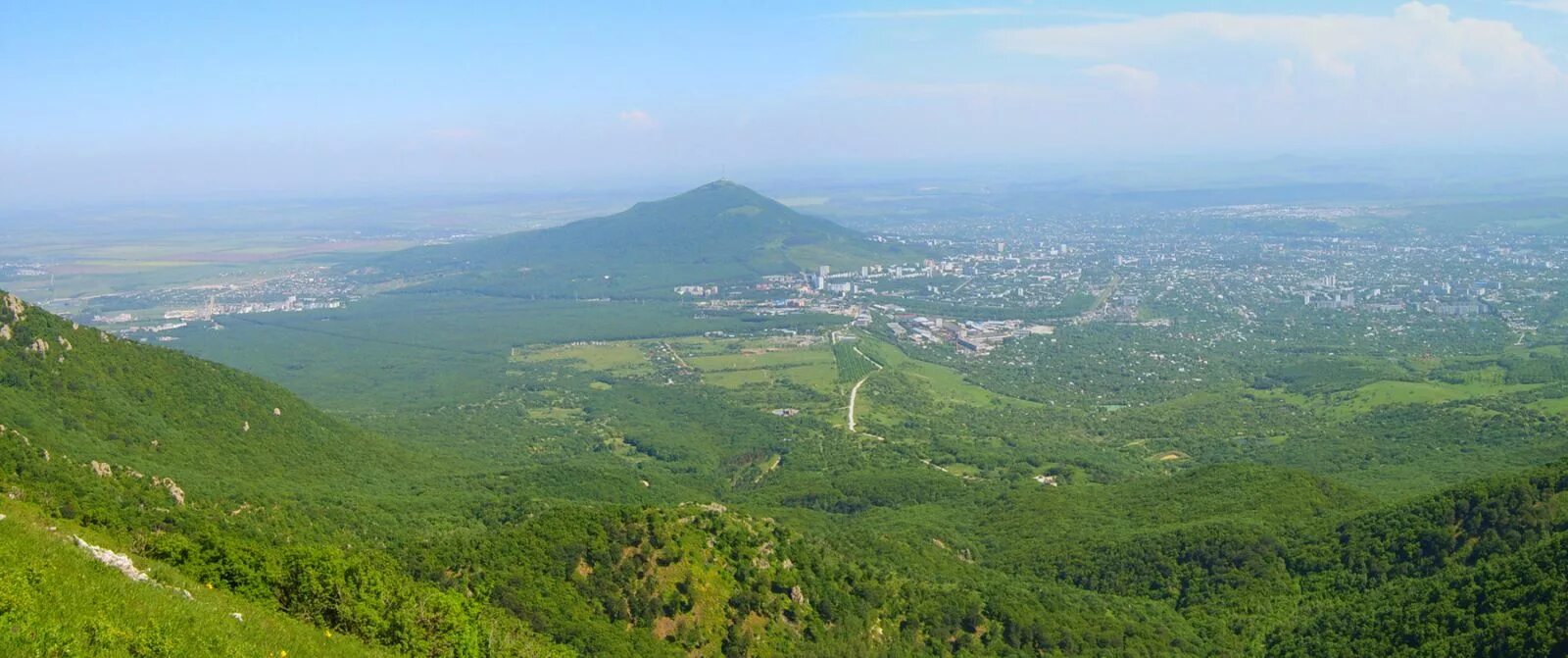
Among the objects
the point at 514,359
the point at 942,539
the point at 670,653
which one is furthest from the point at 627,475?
the point at 514,359

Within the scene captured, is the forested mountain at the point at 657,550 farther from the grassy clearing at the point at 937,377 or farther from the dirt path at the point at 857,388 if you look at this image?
the grassy clearing at the point at 937,377

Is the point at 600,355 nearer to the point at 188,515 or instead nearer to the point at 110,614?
the point at 188,515

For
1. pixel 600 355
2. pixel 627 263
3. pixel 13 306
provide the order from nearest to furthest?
pixel 13 306
pixel 600 355
pixel 627 263

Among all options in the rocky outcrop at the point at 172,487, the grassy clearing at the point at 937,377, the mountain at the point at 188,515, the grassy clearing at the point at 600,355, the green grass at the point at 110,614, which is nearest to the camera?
the green grass at the point at 110,614

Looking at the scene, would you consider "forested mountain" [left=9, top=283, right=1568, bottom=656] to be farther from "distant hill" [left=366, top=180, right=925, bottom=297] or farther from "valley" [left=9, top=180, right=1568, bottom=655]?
"distant hill" [left=366, top=180, right=925, bottom=297]

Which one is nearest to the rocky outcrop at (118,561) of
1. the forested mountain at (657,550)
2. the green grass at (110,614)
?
the green grass at (110,614)

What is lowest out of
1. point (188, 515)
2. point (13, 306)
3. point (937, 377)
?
point (937, 377)

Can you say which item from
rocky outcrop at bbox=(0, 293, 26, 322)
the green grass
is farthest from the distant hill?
the green grass

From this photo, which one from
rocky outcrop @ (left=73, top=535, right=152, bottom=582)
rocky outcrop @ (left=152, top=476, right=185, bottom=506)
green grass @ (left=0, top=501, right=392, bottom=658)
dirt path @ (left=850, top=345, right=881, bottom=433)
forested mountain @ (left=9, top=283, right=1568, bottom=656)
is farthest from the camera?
dirt path @ (left=850, top=345, right=881, bottom=433)

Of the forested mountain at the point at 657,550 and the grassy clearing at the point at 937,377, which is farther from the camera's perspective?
the grassy clearing at the point at 937,377

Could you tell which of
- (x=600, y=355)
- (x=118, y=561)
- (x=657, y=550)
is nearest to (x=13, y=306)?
(x=657, y=550)

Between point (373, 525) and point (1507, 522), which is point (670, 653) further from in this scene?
point (1507, 522)
